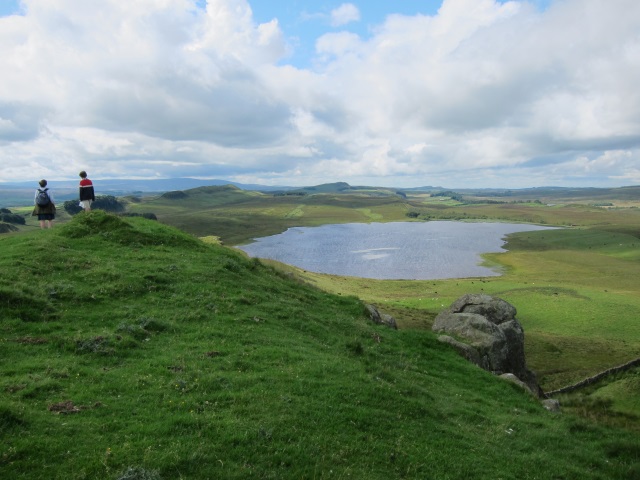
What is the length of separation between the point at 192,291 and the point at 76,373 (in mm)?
9611

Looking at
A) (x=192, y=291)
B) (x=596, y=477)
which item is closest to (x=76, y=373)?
(x=192, y=291)

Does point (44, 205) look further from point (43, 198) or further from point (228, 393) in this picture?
point (228, 393)

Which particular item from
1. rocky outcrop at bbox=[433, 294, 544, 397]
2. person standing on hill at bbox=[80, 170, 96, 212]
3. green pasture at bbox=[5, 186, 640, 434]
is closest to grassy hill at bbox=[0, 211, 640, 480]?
rocky outcrop at bbox=[433, 294, 544, 397]

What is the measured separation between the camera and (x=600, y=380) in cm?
3000

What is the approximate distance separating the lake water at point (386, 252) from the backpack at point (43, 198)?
78.4m

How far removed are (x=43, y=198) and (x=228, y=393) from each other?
24.2m

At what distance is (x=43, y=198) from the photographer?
28.8 metres

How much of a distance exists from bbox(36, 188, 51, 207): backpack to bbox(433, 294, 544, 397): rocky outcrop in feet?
90.7

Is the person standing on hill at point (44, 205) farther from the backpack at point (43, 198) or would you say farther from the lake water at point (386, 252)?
the lake water at point (386, 252)

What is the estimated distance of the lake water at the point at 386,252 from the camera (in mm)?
106750

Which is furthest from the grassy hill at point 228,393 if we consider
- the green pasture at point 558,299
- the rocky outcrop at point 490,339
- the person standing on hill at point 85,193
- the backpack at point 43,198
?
the green pasture at point 558,299

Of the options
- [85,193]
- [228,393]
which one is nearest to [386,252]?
[85,193]

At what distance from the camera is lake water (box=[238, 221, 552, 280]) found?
107 meters

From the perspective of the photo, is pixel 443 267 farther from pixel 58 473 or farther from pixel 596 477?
pixel 58 473
